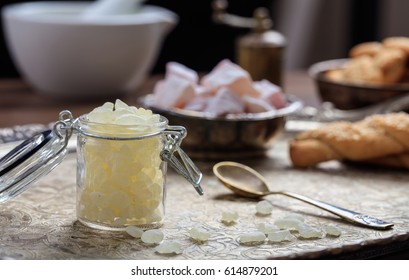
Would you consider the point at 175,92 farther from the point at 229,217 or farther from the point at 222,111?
the point at 229,217

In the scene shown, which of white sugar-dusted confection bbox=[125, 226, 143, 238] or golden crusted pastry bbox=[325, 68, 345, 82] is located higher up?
white sugar-dusted confection bbox=[125, 226, 143, 238]

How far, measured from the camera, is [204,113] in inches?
56.2

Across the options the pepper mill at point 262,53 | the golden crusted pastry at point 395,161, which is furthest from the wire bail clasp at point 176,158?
the pepper mill at point 262,53

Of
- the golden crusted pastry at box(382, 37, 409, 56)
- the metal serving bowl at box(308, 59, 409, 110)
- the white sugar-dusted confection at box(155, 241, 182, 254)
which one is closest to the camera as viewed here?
the white sugar-dusted confection at box(155, 241, 182, 254)

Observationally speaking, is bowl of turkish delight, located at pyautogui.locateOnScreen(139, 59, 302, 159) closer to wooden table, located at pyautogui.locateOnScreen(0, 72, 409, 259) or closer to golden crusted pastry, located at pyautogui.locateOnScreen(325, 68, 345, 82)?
wooden table, located at pyautogui.locateOnScreen(0, 72, 409, 259)

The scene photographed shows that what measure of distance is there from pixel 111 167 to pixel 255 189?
29cm

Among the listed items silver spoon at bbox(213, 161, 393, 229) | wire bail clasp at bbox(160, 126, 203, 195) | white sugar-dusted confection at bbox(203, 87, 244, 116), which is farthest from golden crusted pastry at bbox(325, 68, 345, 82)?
wire bail clasp at bbox(160, 126, 203, 195)

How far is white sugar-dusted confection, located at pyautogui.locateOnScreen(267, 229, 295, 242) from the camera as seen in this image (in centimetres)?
100

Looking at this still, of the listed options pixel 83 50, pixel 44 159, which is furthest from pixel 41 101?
pixel 44 159

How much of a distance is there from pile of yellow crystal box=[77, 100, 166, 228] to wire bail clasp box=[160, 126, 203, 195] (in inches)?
0.5

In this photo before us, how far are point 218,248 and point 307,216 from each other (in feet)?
0.63

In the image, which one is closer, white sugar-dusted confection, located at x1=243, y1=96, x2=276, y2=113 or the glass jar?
the glass jar

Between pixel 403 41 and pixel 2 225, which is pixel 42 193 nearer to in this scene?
pixel 2 225

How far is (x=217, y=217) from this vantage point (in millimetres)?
1114
